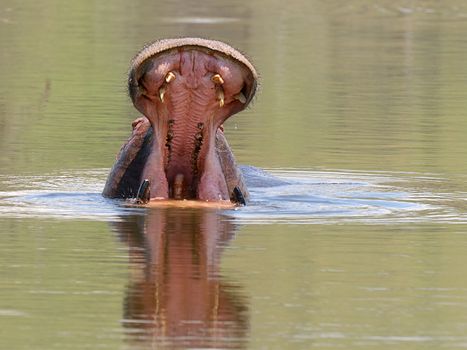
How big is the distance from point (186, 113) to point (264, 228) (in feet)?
2.58

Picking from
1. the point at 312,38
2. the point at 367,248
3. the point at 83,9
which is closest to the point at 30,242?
the point at 367,248

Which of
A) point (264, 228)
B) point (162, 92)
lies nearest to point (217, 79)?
point (162, 92)

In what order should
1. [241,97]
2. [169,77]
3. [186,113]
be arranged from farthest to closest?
[186,113] < [241,97] < [169,77]

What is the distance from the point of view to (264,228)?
10297 mm

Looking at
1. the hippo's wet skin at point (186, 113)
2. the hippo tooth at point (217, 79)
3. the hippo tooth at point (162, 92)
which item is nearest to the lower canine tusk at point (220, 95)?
the hippo's wet skin at point (186, 113)

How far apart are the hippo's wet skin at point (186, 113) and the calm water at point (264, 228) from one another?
18cm

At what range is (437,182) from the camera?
1298 centimetres

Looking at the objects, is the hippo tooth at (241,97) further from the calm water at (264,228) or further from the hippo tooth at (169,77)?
the calm water at (264,228)

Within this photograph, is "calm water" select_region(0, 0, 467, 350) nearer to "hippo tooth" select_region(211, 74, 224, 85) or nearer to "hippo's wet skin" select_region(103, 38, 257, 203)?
"hippo's wet skin" select_region(103, 38, 257, 203)

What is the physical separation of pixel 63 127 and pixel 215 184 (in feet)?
20.8

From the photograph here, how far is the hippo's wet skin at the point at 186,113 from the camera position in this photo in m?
10.0

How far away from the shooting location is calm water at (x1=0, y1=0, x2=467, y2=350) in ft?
24.4

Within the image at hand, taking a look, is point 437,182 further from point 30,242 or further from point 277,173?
point 30,242

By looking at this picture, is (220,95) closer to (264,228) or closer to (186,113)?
(186,113)
